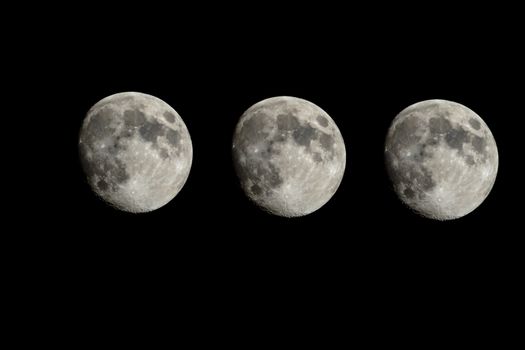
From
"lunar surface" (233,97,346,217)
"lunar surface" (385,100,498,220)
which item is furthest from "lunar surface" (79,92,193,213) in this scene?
"lunar surface" (385,100,498,220)

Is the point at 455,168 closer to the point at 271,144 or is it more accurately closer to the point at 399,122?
the point at 399,122

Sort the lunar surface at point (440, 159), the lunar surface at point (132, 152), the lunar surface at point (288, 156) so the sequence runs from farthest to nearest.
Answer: the lunar surface at point (440, 159) < the lunar surface at point (288, 156) < the lunar surface at point (132, 152)

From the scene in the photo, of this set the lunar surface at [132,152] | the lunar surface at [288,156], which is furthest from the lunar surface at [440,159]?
the lunar surface at [132,152]

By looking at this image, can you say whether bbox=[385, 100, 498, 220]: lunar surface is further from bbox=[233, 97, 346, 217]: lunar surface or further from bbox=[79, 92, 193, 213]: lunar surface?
bbox=[79, 92, 193, 213]: lunar surface

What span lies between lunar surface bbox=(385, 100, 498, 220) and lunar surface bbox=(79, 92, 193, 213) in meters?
2.25

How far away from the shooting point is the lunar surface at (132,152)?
8586 mm

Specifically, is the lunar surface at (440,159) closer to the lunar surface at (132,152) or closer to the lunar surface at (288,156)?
the lunar surface at (288,156)

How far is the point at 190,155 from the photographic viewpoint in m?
8.98

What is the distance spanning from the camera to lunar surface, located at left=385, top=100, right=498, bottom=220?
29.3 feet

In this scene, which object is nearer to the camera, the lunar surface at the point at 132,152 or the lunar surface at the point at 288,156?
the lunar surface at the point at 132,152

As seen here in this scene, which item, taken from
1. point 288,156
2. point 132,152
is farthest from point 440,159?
point 132,152

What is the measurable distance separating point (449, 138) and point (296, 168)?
1625 millimetres

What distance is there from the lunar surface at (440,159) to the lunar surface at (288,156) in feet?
2.10

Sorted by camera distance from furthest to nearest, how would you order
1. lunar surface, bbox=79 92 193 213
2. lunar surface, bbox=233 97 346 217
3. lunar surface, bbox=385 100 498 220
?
1. lunar surface, bbox=385 100 498 220
2. lunar surface, bbox=233 97 346 217
3. lunar surface, bbox=79 92 193 213
